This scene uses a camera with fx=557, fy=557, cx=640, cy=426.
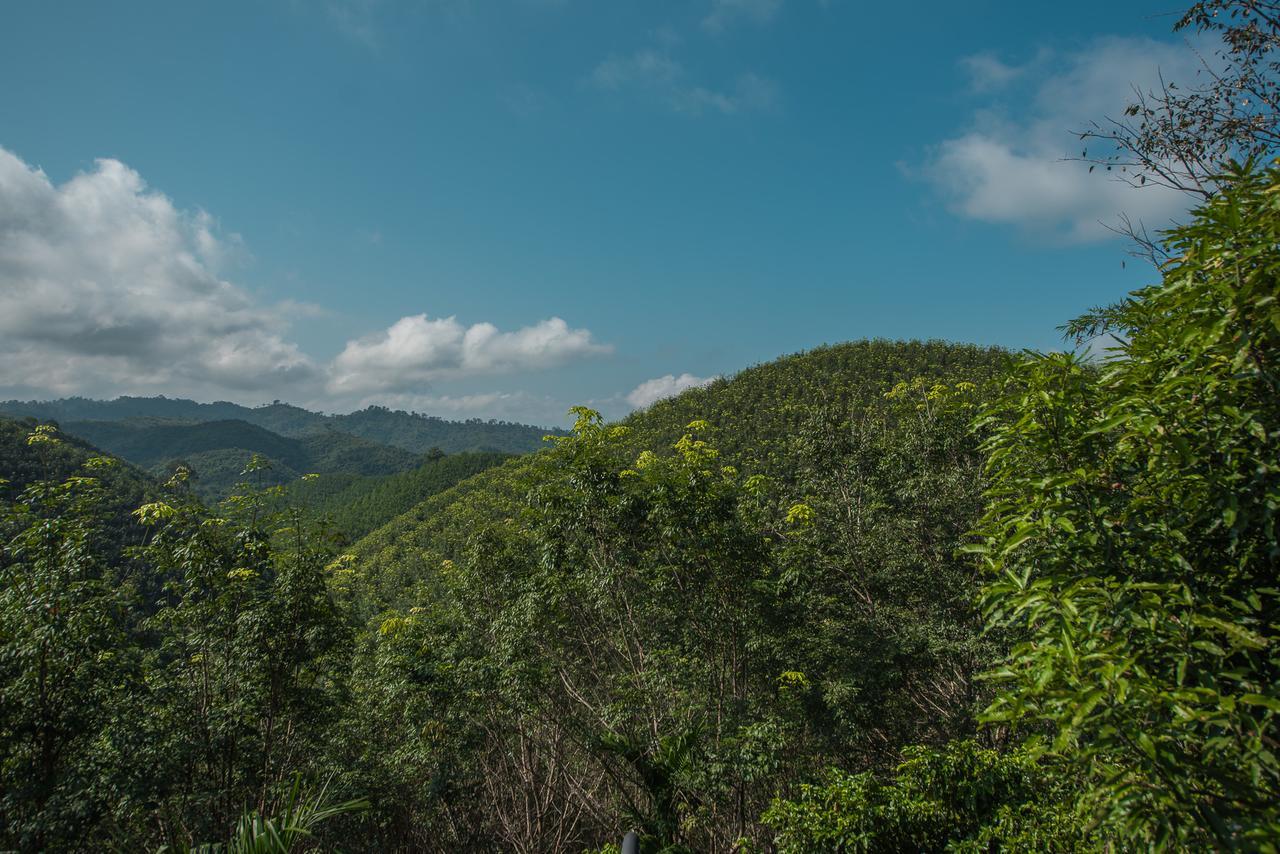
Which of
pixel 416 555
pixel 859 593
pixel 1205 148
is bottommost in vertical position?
pixel 416 555

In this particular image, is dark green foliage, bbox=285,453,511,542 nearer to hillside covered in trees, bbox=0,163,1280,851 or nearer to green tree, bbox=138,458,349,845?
hillside covered in trees, bbox=0,163,1280,851

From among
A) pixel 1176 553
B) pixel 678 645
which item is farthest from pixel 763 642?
pixel 1176 553

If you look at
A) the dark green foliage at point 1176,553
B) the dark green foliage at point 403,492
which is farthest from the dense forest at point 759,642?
the dark green foliage at point 403,492

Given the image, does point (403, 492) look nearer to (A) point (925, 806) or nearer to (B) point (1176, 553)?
(A) point (925, 806)

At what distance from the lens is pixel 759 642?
29.3 ft

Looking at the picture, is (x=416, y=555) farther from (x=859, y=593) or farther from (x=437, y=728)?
(x=859, y=593)

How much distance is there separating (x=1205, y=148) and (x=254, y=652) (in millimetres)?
12965

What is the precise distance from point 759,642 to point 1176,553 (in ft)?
23.5

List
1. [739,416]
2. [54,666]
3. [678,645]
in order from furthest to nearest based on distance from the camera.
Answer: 1. [739,416]
2. [678,645]
3. [54,666]

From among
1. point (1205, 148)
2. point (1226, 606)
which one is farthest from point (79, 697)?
point (1205, 148)

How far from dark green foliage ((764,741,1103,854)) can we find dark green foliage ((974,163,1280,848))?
261cm

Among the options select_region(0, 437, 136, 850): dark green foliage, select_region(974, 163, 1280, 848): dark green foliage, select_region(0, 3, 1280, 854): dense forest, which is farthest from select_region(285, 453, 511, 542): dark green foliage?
select_region(974, 163, 1280, 848): dark green foliage

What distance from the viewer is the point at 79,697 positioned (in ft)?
19.9

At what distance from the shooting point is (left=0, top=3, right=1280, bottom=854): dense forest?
226 cm
